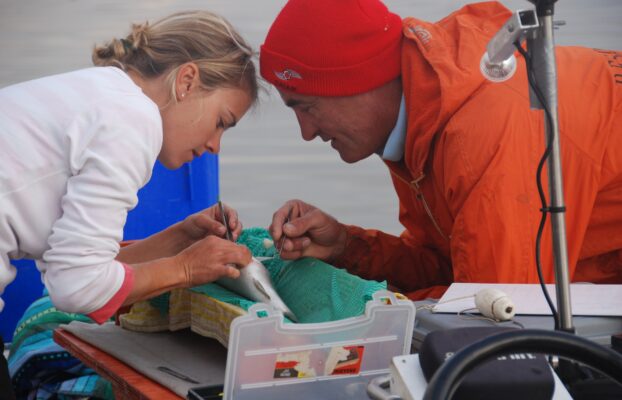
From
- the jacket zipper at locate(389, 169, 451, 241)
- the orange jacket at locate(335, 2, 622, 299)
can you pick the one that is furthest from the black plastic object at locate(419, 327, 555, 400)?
the jacket zipper at locate(389, 169, 451, 241)

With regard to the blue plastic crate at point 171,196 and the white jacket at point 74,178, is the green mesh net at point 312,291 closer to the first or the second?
the white jacket at point 74,178

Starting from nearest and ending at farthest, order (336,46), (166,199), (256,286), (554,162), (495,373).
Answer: (495,373) → (554,162) → (256,286) → (336,46) → (166,199)

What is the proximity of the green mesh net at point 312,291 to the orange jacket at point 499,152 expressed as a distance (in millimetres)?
279

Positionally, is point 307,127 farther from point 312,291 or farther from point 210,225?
point 312,291

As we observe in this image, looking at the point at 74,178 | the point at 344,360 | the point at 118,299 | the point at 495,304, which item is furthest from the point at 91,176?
the point at 495,304

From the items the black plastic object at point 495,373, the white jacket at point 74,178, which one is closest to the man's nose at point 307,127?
the white jacket at point 74,178

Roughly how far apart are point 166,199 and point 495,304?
56.0 inches

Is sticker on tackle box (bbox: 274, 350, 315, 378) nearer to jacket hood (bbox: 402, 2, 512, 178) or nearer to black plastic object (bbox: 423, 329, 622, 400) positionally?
black plastic object (bbox: 423, 329, 622, 400)

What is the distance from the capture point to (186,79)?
153 centimetres

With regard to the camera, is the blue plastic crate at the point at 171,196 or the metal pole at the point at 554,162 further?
the blue plastic crate at the point at 171,196

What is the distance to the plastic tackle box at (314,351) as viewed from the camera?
1.11 metres

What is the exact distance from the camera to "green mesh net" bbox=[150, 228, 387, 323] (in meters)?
1.29

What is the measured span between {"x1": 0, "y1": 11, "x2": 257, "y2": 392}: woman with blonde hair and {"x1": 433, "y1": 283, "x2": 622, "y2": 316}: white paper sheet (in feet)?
1.16

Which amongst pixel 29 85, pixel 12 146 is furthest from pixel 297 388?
pixel 29 85
